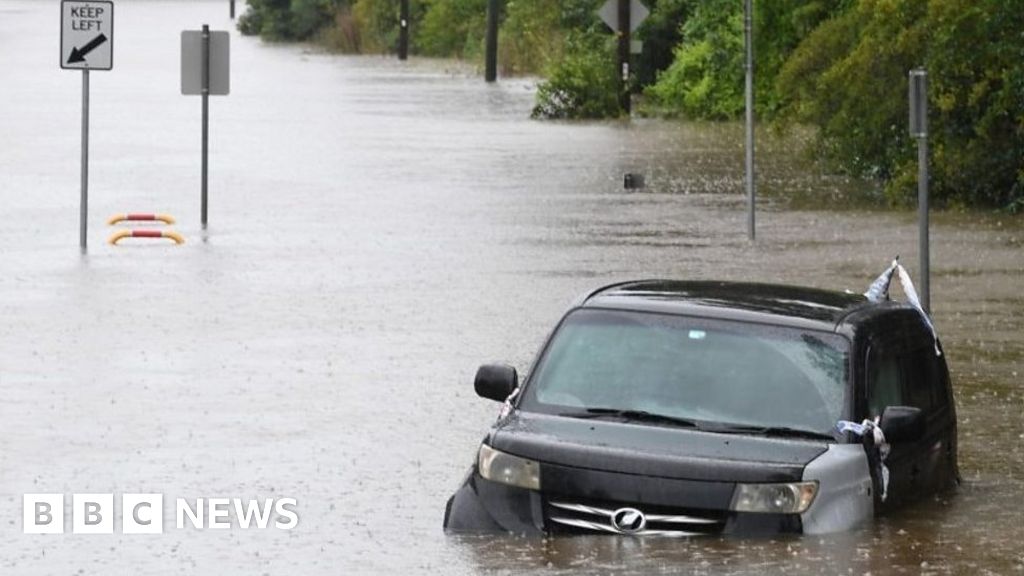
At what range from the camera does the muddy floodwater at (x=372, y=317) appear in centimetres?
1148

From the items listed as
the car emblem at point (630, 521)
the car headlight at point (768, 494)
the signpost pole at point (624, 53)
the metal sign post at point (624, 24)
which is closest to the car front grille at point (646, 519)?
the car emblem at point (630, 521)

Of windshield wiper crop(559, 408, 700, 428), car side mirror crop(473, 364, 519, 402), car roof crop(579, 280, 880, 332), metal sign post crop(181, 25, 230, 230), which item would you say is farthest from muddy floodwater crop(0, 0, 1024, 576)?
metal sign post crop(181, 25, 230, 230)

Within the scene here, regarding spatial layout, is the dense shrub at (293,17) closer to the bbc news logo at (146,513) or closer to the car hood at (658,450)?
the bbc news logo at (146,513)

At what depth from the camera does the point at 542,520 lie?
11.0m

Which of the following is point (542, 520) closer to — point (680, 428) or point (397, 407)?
point (680, 428)

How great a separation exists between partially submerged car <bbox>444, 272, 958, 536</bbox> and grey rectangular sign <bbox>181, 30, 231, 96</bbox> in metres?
18.6

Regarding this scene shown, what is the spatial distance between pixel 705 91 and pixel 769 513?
159 ft

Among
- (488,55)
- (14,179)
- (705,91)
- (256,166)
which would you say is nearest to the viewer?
(14,179)

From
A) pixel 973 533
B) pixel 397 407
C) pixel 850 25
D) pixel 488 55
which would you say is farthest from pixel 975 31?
pixel 488 55

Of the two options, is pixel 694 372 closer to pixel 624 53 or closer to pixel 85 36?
pixel 85 36

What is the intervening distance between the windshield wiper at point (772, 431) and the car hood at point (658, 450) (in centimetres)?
6

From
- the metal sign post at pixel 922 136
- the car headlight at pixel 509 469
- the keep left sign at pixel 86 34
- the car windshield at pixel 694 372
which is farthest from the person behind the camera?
the keep left sign at pixel 86 34

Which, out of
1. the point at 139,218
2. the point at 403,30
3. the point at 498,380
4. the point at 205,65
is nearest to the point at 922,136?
the point at 498,380

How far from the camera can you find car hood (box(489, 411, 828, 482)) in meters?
10.8
